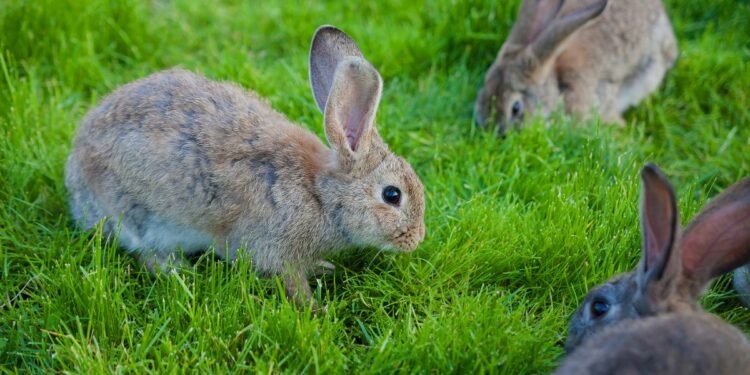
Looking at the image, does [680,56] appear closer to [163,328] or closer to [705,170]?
[705,170]

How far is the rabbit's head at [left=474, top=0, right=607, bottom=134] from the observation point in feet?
18.9

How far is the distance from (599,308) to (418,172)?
1.86m

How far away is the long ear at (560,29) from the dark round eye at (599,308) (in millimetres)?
2721

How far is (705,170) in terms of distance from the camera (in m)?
5.21

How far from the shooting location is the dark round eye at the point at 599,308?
342 centimetres

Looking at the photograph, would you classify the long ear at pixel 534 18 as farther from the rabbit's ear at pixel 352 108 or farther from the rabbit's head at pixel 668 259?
the rabbit's head at pixel 668 259

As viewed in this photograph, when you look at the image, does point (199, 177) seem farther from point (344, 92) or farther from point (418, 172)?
point (418, 172)

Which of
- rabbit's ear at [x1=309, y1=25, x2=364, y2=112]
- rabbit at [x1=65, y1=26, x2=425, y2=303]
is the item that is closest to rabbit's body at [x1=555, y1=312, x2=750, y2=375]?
rabbit at [x1=65, y1=26, x2=425, y2=303]

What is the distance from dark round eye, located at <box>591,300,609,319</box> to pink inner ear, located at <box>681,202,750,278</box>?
38 cm

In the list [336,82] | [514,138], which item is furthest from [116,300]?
[514,138]

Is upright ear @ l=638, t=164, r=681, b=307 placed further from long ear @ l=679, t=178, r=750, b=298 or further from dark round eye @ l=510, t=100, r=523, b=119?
dark round eye @ l=510, t=100, r=523, b=119

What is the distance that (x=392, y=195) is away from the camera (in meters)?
4.11

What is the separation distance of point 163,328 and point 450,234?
1.55 metres

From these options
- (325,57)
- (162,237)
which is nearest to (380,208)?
(325,57)
